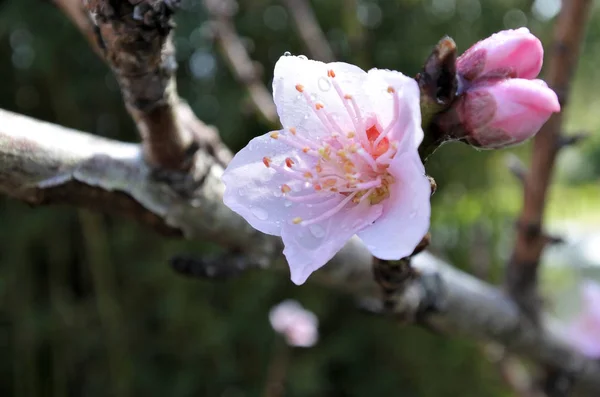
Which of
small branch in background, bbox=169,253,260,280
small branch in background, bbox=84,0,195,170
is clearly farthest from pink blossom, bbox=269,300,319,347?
small branch in background, bbox=84,0,195,170

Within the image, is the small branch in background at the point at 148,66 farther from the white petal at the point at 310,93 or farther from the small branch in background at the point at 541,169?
the small branch in background at the point at 541,169

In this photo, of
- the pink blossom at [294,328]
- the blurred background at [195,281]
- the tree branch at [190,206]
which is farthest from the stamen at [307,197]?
the blurred background at [195,281]

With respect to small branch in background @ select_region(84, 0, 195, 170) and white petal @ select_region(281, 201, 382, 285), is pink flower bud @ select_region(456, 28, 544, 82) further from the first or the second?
small branch in background @ select_region(84, 0, 195, 170)

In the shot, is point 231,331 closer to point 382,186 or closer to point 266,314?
point 266,314

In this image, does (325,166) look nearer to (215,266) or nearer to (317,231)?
(317,231)

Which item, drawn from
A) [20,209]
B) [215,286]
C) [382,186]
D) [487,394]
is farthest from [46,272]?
[382,186]

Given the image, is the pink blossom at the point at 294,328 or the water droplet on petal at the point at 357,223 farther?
the pink blossom at the point at 294,328

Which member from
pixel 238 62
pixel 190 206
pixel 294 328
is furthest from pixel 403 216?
pixel 294 328
